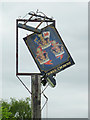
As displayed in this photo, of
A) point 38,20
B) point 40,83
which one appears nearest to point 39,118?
point 40,83

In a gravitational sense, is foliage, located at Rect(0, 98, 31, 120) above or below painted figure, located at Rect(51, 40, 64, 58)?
below

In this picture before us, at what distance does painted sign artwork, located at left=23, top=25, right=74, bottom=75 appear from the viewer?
8352 mm

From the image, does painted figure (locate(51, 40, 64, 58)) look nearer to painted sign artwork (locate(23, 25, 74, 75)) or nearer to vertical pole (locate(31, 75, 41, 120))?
painted sign artwork (locate(23, 25, 74, 75))

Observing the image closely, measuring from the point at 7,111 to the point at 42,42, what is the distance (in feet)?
65.5

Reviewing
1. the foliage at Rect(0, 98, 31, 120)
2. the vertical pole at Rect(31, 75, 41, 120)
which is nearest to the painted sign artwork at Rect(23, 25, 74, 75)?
the vertical pole at Rect(31, 75, 41, 120)

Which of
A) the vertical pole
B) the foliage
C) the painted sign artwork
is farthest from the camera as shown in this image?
the foliage

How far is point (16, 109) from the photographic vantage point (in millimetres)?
28844

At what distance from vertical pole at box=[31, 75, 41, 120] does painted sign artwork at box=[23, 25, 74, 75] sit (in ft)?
1.02

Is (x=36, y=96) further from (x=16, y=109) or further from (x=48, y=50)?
(x=16, y=109)

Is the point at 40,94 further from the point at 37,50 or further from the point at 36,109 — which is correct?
the point at 37,50

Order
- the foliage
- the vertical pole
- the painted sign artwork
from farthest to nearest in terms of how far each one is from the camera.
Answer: the foliage → the painted sign artwork → the vertical pole

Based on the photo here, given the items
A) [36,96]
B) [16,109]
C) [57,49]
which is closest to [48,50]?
[57,49]

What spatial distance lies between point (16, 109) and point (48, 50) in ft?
68.6

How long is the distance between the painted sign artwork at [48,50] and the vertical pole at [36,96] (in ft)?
1.02
